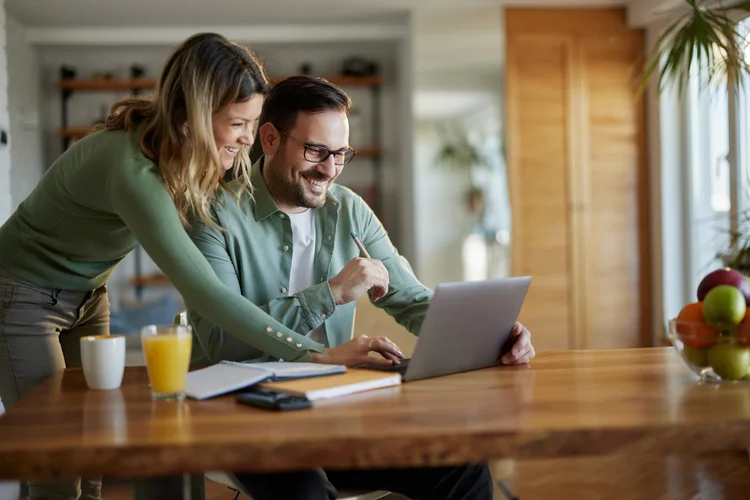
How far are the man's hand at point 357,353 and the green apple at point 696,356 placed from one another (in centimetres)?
52

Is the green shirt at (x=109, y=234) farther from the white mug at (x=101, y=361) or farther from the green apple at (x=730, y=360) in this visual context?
the green apple at (x=730, y=360)

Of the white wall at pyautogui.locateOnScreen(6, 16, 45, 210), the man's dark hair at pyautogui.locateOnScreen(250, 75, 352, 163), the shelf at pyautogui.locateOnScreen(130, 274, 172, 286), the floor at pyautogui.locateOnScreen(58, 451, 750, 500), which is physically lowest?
the floor at pyautogui.locateOnScreen(58, 451, 750, 500)

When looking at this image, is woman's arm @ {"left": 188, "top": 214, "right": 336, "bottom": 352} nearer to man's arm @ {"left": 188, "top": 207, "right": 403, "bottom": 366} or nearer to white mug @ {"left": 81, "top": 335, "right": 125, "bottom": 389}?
man's arm @ {"left": 188, "top": 207, "right": 403, "bottom": 366}

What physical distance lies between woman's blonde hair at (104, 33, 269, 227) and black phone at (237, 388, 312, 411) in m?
0.47

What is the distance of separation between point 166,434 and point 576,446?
1.78 ft

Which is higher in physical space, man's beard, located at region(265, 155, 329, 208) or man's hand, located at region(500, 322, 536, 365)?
man's beard, located at region(265, 155, 329, 208)

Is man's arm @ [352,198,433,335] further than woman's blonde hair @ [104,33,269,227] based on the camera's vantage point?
Yes

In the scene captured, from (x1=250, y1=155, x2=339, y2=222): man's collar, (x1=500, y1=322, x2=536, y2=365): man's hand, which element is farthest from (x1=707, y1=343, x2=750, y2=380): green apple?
(x1=250, y1=155, x2=339, y2=222): man's collar

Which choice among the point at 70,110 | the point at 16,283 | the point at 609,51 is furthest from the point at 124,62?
the point at 16,283

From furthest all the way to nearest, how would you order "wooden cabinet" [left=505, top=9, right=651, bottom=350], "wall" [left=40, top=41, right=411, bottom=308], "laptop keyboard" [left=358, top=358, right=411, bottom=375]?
"wall" [left=40, top=41, right=411, bottom=308]
"wooden cabinet" [left=505, top=9, right=651, bottom=350]
"laptop keyboard" [left=358, top=358, right=411, bottom=375]

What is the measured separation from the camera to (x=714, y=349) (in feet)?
4.70

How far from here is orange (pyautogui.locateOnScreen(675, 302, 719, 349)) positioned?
1.43 metres

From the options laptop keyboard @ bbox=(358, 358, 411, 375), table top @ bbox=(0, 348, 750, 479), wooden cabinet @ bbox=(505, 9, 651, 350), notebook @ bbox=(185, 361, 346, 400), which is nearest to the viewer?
table top @ bbox=(0, 348, 750, 479)

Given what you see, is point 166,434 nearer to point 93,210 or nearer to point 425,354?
point 425,354
